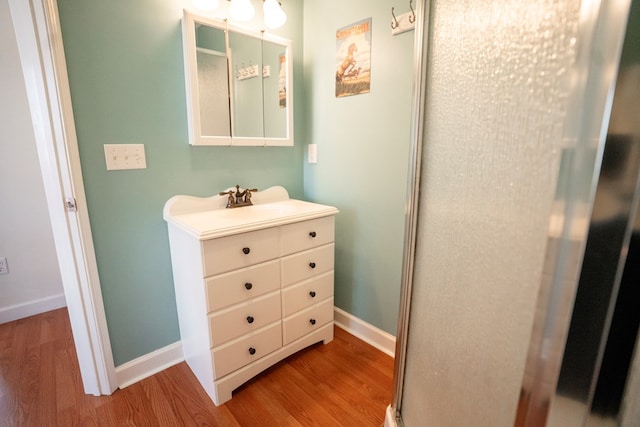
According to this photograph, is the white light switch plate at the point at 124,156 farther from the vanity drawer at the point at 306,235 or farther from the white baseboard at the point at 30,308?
the white baseboard at the point at 30,308

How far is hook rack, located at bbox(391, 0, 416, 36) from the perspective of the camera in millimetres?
1295

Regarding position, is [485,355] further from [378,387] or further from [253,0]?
[253,0]

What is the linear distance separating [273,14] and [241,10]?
18cm

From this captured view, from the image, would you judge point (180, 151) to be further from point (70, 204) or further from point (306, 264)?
point (306, 264)

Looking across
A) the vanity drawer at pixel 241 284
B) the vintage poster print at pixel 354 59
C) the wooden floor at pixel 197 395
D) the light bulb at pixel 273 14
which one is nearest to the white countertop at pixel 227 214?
the vanity drawer at pixel 241 284

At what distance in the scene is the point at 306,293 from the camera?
5.24ft

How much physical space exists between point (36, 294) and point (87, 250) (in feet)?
4.42

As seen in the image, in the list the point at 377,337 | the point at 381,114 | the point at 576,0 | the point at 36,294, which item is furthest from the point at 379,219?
the point at 36,294

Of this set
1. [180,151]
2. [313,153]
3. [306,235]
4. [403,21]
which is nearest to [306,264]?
[306,235]

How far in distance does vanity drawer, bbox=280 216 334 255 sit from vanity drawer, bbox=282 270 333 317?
200 mm

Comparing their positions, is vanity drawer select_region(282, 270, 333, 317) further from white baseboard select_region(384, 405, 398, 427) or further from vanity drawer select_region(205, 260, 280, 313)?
white baseboard select_region(384, 405, 398, 427)

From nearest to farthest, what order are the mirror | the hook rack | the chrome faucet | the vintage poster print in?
1. the hook rack
2. the mirror
3. the vintage poster print
4. the chrome faucet

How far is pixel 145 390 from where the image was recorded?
1416mm

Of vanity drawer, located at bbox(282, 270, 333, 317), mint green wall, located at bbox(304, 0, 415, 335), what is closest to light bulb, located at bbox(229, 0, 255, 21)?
mint green wall, located at bbox(304, 0, 415, 335)
